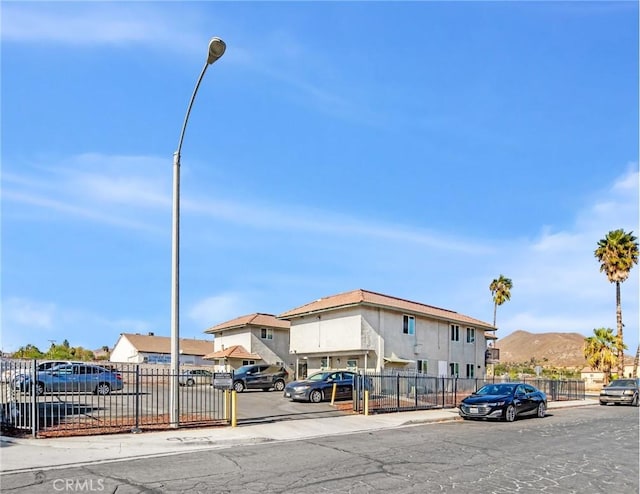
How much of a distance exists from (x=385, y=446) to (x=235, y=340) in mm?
36583

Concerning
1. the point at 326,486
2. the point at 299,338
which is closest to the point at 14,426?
the point at 326,486

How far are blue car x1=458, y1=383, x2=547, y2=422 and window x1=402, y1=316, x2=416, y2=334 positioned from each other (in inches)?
628

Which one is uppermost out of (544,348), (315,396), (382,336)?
(382,336)

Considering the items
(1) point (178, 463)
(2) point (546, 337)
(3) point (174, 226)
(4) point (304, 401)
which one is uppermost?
(3) point (174, 226)

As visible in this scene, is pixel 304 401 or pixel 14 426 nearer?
pixel 14 426

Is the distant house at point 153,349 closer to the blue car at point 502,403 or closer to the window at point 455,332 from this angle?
the window at point 455,332

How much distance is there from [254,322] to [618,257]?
31219mm

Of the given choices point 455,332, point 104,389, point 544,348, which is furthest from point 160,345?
point 544,348

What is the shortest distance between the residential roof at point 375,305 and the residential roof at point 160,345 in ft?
96.3

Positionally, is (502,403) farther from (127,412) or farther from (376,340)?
(376,340)

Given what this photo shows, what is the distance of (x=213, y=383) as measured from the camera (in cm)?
1642

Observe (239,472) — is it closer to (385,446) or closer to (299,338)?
(385,446)

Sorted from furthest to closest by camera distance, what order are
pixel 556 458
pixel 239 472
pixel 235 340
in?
pixel 235 340 → pixel 556 458 → pixel 239 472

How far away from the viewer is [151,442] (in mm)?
13047
